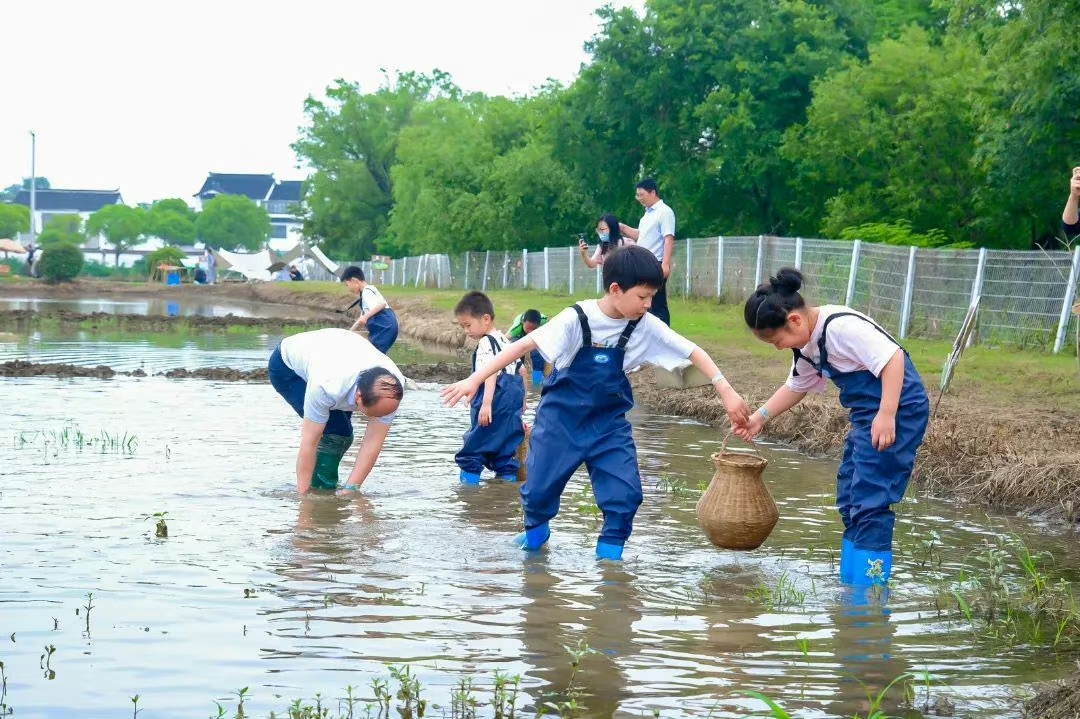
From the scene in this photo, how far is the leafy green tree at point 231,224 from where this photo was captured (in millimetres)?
119812

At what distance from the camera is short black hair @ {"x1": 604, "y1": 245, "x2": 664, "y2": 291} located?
655 cm

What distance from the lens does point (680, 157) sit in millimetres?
35156

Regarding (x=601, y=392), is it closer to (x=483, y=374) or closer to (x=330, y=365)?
(x=483, y=374)

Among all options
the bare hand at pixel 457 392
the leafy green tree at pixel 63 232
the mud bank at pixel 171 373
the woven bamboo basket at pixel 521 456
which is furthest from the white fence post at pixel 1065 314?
the leafy green tree at pixel 63 232

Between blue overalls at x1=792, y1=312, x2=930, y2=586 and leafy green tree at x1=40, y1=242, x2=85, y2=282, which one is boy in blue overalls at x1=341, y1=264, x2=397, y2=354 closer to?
blue overalls at x1=792, y1=312, x2=930, y2=586

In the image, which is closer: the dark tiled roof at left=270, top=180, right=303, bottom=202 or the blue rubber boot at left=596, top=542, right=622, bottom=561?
the blue rubber boot at left=596, top=542, right=622, bottom=561

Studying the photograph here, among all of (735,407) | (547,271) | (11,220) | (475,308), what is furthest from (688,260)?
(11,220)

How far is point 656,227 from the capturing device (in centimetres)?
1333

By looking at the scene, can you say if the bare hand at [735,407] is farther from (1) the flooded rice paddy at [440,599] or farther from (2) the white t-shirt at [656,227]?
(2) the white t-shirt at [656,227]

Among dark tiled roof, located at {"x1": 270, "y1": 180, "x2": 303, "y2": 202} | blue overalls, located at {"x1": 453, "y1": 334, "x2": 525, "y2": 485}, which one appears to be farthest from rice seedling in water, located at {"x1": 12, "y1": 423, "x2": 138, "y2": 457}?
dark tiled roof, located at {"x1": 270, "y1": 180, "x2": 303, "y2": 202}

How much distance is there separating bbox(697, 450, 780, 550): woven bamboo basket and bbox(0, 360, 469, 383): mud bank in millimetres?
12023

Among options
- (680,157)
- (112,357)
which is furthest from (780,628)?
(680,157)

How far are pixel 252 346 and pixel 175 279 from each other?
54.6 metres

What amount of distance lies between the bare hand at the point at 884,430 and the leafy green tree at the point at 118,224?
115 metres
